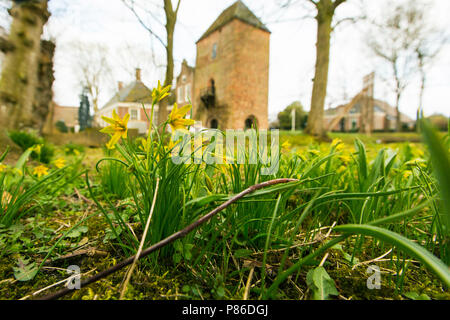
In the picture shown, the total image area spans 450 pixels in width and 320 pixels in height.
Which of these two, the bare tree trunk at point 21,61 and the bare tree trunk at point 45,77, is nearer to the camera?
the bare tree trunk at point 21,61

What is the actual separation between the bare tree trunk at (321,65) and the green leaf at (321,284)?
225 inches

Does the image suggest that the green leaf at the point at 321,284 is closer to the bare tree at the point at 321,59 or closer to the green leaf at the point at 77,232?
the green leaf at the point at 77,232

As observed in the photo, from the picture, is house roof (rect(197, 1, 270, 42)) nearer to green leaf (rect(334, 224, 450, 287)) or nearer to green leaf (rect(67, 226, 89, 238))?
green leaf (rect(67, 226, 89, 238))

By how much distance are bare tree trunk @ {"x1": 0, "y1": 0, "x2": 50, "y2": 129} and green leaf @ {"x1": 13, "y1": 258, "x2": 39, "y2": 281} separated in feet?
10.3

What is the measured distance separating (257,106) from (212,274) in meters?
10.8

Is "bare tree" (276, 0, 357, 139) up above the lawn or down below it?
Result: above

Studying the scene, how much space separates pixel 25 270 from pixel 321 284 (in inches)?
30.1

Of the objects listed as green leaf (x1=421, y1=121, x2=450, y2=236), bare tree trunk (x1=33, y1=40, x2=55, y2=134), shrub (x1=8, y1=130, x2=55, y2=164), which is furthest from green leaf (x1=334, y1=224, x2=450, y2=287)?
bare tree trunk (x1=33, y1=40, x2=55, y2=134)

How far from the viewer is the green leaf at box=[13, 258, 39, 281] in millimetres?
553

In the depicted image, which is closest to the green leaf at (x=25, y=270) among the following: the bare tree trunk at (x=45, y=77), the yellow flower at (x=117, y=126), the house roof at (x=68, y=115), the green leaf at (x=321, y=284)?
the yellow flower at (x=117, y=126)

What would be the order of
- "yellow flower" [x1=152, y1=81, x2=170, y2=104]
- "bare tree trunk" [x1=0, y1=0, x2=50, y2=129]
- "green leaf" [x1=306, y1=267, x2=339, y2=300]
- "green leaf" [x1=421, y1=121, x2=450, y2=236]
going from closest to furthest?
"green leaf" [x1=421, y1=121, x2=450, y2=236], "green leaf" [x1=306, y1=267, x2=339, y2=300], "yellow flower" [x1=152, y1=81, x2=170, y2=104], "bare tree trunk" [x1=0, y1=0, x2=50, y2=129]

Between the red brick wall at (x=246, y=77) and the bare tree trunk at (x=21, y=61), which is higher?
the red brick wall at (x=246, y=77)

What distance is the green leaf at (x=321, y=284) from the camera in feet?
1.52
